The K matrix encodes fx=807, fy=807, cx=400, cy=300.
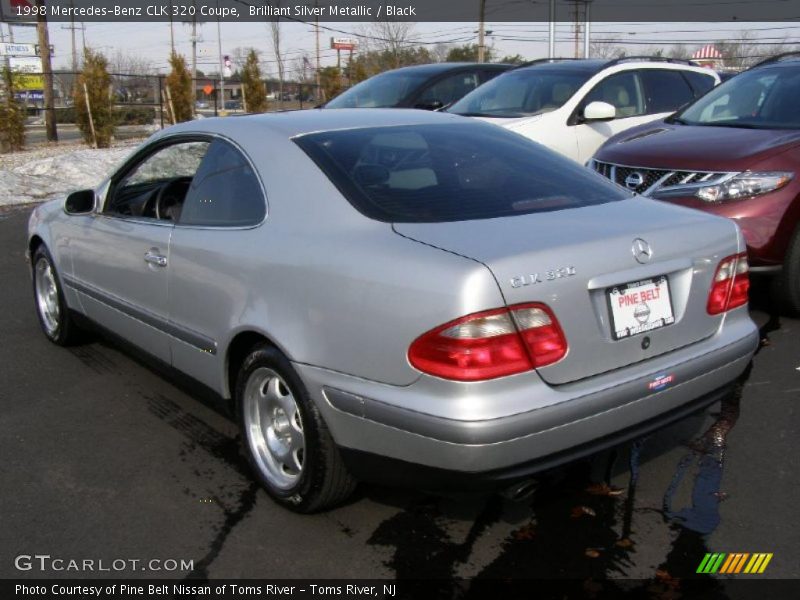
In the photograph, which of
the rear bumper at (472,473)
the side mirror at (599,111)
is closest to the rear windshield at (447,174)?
the rear bumper at (472,473)

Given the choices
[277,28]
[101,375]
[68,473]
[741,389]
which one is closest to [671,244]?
[741,389]

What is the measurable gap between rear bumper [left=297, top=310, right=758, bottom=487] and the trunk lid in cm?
8

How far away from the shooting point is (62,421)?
13.9 feet

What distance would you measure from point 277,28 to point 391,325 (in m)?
53.9

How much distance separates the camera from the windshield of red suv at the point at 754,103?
609cm

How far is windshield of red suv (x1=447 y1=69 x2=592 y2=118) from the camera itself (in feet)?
27.7

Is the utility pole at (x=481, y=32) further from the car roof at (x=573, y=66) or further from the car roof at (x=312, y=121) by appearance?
the car roof at (x=312, y=121)

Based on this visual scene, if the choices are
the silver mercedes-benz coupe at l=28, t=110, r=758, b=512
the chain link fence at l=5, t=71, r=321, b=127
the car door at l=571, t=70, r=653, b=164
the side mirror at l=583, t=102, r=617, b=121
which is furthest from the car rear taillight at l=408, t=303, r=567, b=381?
the chain link fence at l=5, t=71, r=321, b=127

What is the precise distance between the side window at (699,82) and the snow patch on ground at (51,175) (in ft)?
27.4

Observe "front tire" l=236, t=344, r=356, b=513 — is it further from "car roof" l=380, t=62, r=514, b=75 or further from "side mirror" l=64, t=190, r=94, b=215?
"car roof" l=380, t=62, r=514, b=75

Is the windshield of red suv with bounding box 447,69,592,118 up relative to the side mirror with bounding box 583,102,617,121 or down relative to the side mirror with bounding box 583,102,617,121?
up

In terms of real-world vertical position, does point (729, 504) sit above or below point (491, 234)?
below

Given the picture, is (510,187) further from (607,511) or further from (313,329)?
(607,511)

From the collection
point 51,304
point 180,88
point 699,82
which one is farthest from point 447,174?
point 180,88
